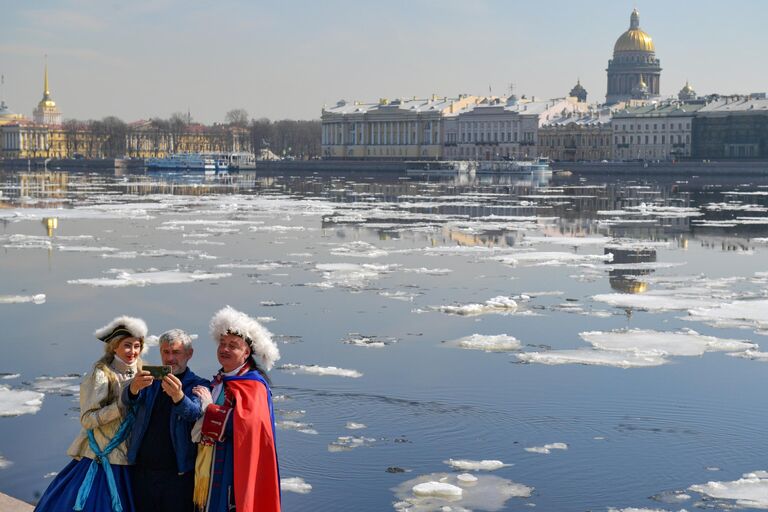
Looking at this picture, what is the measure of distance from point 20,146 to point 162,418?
485ft

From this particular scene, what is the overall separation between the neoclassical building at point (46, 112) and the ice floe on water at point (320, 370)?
150761 millimetres

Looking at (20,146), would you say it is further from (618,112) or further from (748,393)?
(748,393)

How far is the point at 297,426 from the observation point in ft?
25.2

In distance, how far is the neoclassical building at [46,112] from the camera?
155 m

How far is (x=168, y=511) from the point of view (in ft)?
13.5

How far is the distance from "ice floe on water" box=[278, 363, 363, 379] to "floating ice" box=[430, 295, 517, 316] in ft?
10.2

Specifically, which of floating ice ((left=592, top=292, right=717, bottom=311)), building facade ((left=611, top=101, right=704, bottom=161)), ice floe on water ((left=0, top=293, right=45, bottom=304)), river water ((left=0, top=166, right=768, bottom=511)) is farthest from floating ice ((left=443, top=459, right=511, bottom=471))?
building facade ((left=611, top=101, right=704, bottom=161))

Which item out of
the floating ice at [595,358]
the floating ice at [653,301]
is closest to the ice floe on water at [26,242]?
the floating ice at [653,301]

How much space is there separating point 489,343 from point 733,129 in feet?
266

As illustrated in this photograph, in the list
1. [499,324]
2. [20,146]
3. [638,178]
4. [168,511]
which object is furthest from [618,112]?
[168,511]

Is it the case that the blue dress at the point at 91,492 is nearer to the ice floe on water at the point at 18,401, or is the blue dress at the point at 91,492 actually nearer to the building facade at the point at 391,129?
the ice floe on water at the point at 18,401

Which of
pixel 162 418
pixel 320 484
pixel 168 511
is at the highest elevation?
pixel 162 418

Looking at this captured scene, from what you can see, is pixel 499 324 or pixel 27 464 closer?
pixel 27 464

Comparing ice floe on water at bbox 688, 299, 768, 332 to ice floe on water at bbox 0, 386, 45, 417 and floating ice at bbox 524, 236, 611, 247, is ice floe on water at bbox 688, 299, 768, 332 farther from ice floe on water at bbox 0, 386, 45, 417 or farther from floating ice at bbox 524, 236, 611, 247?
floating ice at bbox 524, 236, 611, 247
